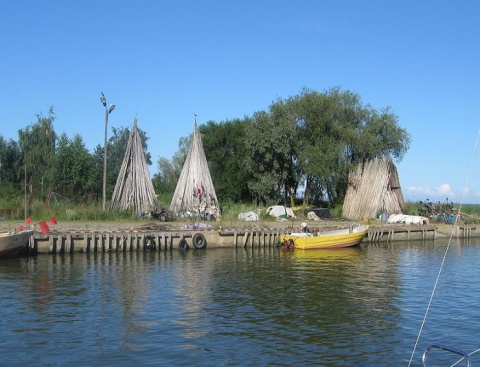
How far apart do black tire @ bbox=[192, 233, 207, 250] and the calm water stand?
5744 mm

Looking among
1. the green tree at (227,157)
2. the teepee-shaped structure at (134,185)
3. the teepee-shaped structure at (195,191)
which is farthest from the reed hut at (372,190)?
the teepee-shaped structure at (134,185)

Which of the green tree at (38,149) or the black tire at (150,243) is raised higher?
the green tree at (38,149)

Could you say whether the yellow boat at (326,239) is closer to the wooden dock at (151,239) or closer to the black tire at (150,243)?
the wooden dock at (151,239)

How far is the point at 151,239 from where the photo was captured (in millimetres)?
36781

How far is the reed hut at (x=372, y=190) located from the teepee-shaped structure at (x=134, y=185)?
20.1m

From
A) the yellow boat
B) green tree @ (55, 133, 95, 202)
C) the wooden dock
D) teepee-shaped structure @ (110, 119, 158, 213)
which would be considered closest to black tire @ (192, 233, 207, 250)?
the wooden dock

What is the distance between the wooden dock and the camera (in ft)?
111

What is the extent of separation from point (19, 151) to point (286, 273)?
50.3 m

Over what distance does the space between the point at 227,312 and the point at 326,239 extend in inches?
837

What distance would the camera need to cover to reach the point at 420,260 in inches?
1364

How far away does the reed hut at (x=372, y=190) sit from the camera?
178ft

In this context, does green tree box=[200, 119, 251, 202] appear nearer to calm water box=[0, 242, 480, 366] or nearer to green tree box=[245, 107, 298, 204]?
green tree box=[245, 107, 298, 204]

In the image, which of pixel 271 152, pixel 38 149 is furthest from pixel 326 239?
pixel 38 149

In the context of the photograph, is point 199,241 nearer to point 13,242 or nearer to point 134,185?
point 134,185
